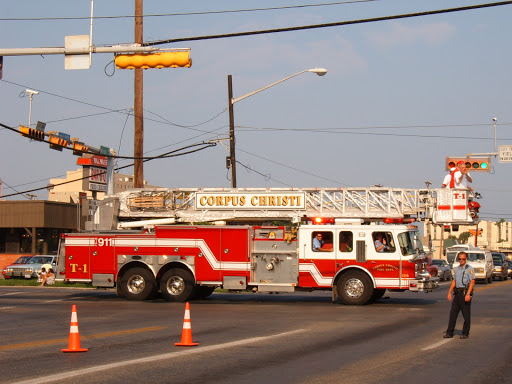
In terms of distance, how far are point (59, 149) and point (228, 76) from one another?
32.1 feet

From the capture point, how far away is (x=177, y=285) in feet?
76.6

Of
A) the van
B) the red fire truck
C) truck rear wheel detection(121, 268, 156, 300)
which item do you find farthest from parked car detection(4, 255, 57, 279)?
the van

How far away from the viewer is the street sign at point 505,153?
117ft

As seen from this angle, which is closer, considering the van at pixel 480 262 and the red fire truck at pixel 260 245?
the red fire truck at pixel 260 245

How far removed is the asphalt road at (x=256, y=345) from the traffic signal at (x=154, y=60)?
18.5ft

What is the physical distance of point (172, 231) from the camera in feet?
76.8

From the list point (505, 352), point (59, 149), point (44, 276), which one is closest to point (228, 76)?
point (59, 149)

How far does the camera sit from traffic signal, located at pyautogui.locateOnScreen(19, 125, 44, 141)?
1277 inches

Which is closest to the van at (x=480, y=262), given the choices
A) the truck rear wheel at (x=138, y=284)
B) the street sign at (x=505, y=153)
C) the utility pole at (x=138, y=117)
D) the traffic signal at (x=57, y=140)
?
the street sign at (x=505, y=153)

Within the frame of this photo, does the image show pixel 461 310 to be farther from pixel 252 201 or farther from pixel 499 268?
pixel 499 268

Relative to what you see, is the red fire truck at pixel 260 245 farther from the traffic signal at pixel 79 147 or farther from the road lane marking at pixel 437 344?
the traffic signal at pixel 79 147

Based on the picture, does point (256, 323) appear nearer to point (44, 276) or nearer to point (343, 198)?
point (343, 198)

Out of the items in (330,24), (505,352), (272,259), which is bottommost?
(505,352)

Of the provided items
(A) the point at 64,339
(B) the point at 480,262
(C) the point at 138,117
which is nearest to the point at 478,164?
(B) the point at 480,262
